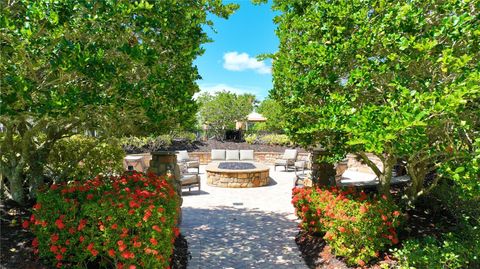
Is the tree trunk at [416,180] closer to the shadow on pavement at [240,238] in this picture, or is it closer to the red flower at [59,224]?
the shadow on pavement at [240,238]

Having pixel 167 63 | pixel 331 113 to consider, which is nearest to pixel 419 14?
pixel 331 113

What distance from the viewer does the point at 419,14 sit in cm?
403

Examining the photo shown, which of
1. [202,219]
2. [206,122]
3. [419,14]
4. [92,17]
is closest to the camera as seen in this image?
[92,17]

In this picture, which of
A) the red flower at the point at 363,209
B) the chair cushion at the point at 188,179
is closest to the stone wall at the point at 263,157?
the chair cushion at the point at 188,179

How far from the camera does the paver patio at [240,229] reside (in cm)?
620

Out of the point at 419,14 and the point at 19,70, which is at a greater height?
the point at 419,14

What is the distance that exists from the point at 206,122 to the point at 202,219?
1016 inches

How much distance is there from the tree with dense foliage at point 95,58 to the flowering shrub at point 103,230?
4.35 feet

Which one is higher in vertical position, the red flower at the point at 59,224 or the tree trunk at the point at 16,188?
the tree trunk at the point at 16,188

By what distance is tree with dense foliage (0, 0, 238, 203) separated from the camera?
3.27 m

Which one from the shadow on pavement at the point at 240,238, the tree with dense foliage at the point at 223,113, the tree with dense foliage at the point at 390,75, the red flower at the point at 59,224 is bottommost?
the shadow on pavement at the point at 240,238

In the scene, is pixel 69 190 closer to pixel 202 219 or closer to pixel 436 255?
pixel 202 219

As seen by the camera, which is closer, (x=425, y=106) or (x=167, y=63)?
(x=425, y=106)

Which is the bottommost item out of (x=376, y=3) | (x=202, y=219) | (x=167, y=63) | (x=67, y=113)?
(x=202, y=219)
